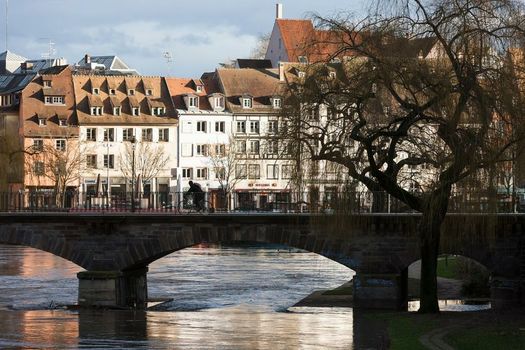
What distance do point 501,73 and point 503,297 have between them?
13.1 meters

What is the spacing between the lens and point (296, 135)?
146 ft

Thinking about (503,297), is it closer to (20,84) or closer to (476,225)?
(476,225)

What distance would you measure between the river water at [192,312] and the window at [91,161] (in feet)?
91.5

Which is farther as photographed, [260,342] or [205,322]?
[205,322]

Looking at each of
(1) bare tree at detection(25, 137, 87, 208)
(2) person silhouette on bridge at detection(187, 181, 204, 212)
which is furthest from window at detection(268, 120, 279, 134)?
(1) bare tree at detection(25, 137, 87, 208)

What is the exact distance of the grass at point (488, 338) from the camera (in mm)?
31344

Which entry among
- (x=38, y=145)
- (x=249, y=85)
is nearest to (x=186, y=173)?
(x=249, y=85)

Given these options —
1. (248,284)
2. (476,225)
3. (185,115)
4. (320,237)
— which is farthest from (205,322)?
(185,115)

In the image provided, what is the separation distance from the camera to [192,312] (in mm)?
51688

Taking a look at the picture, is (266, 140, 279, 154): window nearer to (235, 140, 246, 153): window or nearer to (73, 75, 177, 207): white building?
(235, 140, 246, 153): window

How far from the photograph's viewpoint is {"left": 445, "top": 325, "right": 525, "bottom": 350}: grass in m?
31.3

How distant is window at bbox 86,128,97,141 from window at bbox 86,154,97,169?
5.05ft

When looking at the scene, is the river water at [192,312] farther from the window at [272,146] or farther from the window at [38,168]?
the window at [38,168]

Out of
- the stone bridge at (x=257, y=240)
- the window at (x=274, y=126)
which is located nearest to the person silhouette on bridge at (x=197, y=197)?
the stone bridge at (x=257, y=240)
